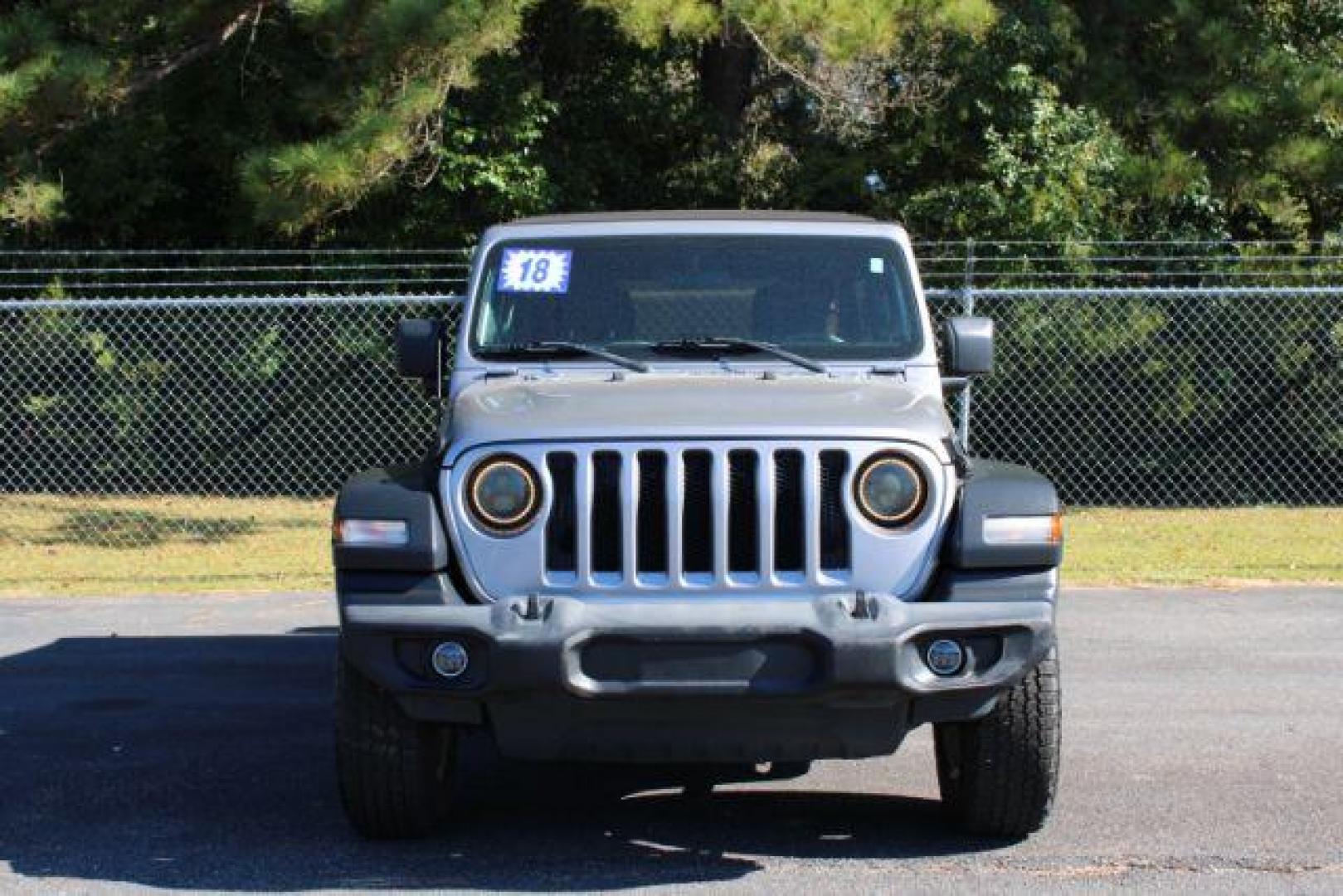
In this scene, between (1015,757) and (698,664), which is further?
(1015,757)

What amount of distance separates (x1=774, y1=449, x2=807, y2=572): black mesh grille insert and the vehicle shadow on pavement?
3.01 feet

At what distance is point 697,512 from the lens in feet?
17.5

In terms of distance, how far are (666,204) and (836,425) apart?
12.4 m

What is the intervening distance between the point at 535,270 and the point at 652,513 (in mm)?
1543

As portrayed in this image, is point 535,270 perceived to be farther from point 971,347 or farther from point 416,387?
point 416,387

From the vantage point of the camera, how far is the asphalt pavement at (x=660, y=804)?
5.40 metres

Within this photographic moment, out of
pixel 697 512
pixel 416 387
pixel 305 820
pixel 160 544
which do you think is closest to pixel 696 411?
pixel 697 512

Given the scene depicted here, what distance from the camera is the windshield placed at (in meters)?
6.50

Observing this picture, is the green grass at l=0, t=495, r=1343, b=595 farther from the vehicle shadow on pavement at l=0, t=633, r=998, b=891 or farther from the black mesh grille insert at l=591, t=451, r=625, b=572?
the black mesh grille insert at l=591, t=451, r=625, b=572

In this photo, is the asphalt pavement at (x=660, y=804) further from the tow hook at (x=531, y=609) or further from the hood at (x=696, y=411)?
the hood at (x=696, y=411)

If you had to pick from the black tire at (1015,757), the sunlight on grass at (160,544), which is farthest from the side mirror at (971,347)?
the sunlight on grass at (160,544)

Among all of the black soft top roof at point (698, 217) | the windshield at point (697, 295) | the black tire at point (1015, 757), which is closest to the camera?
the black tire at point (1015, 757)

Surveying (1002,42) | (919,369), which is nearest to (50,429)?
(1002,42)

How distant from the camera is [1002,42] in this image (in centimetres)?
1599
